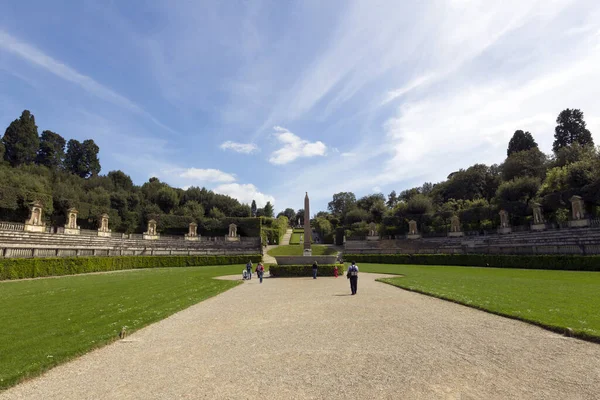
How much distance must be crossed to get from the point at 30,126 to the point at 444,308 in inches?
3286

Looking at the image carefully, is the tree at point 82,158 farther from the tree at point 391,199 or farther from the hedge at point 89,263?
the tree at point 391,199

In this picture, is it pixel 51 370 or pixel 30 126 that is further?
pixel 30 126

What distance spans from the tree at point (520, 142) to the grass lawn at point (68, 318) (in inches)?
3188

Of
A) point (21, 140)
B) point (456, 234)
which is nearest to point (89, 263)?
point (21, 140)

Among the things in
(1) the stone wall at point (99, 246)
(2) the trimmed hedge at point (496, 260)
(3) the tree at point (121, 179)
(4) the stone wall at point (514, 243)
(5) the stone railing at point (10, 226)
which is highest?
(3) the tree at point (121, 179)

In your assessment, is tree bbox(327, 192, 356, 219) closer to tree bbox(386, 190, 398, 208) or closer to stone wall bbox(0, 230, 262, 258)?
tree bbox(386, 190, 398, 208)

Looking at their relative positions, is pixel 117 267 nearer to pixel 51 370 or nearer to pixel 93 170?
pixel 51 370

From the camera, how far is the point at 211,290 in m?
18.2

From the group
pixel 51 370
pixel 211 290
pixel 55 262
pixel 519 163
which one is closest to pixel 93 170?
pixel 55 262

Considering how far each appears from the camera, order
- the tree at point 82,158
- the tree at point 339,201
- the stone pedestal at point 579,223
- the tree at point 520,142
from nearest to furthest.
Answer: the stone pedestal at point 579,223 → the tree at point 520,142 → the tree at point 82,158 → the tree at point 339,201

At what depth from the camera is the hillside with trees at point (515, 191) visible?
153 ft

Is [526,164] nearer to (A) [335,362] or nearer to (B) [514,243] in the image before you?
(B) [514,243]

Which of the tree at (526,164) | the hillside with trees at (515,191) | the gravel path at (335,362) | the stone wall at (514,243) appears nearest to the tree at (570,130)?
the hillside with trees at (515,191)

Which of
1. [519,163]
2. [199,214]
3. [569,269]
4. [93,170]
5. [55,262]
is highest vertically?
[93,170]
